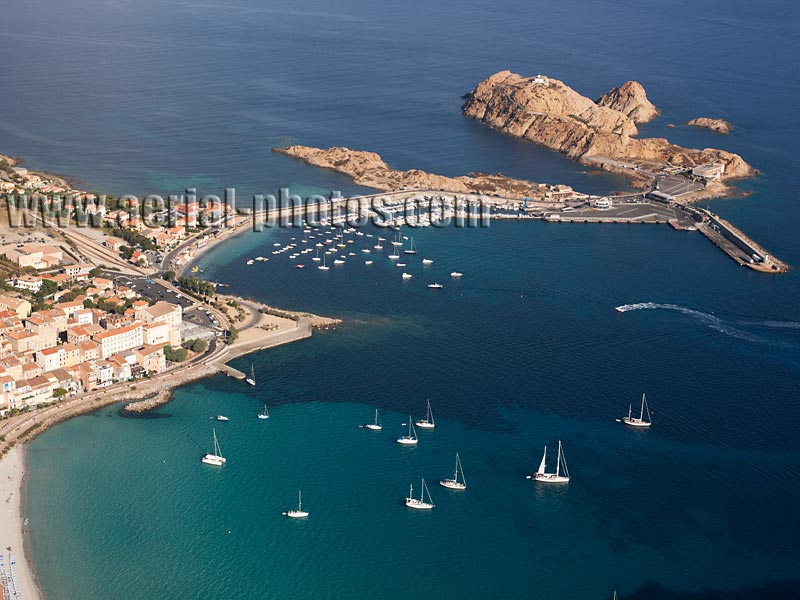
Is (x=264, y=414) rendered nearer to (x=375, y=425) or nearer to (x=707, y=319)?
(x=375, y=425)

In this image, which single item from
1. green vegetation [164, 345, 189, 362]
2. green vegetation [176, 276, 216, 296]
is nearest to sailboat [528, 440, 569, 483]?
green vegetation [164, 345, 189, 362]

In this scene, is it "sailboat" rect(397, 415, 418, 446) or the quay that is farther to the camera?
the quay

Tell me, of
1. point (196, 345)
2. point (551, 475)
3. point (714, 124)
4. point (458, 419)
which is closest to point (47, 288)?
point (196, 345)

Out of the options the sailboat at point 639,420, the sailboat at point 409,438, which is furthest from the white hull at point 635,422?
the sailboat at point 409,438

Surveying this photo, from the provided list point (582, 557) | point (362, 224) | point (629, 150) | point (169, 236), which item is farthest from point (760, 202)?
point (582, 557)

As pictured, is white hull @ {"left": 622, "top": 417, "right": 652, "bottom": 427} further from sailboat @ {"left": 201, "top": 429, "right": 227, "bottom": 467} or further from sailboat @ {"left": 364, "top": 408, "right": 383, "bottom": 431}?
sailboat @ {"left": 201, "top": 429, "right": 227, "bottom": 467}

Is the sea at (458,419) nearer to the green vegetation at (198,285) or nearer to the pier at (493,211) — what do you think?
the pier at (493,211)

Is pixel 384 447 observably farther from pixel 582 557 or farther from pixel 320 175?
pixel 320 175
